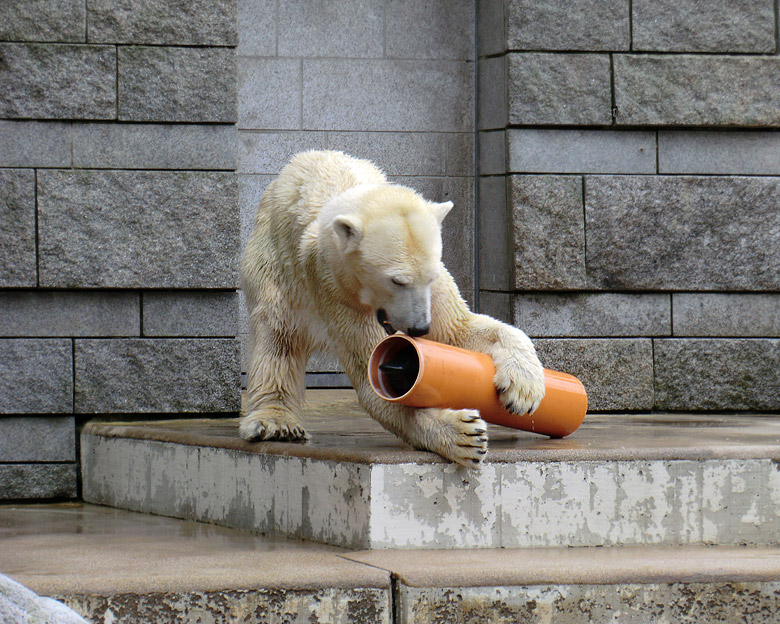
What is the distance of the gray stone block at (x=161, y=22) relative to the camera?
16.5 feet

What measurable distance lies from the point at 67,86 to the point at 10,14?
433 mm

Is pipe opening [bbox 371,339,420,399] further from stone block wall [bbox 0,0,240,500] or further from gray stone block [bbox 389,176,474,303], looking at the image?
gray stone block [bbox 389,176,474,303]

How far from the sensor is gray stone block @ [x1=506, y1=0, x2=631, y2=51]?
215 inches

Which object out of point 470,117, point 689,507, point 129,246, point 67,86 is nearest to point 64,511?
point 129,246

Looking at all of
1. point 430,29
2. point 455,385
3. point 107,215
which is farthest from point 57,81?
point 455,385

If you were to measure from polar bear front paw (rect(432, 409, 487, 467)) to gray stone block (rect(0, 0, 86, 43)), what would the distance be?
118 inches

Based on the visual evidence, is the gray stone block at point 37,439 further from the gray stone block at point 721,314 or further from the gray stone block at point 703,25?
the gray stone block at point 703,25

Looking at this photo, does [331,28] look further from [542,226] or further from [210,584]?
[210,584]

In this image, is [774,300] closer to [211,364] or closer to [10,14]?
[211,364]

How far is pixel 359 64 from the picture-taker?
19.9ft

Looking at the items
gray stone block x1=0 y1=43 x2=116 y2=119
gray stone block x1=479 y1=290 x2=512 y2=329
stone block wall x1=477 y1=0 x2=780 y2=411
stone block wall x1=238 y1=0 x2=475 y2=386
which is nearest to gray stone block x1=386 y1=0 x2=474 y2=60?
stone block wall x1=238 y1=0 x2=475 y2=386

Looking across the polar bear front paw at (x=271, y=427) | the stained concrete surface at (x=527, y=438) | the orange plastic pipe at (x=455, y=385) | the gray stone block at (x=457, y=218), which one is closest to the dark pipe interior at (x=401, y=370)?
the orange plastic pipe at (x=455, y=385)

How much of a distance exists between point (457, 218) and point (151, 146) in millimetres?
1922

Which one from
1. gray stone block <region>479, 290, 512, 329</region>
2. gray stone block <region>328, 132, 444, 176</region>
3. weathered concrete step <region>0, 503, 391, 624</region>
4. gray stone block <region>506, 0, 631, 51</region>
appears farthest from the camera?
gray stone block <region>328, 132, 444, 176</region>
